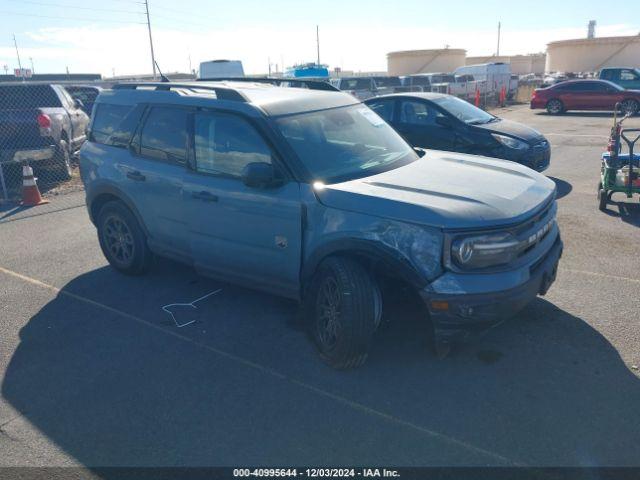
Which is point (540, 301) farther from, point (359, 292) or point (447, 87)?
point (447, 87)

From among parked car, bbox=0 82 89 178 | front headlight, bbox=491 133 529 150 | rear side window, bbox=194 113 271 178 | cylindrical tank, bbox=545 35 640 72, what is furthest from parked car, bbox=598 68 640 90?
cylindrical tank, bbox=545 35 640 72

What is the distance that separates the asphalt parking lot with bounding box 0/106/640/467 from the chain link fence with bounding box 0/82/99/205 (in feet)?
17.3

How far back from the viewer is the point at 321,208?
393 cm

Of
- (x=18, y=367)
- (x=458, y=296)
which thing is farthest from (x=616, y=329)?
(x=18, y=367)

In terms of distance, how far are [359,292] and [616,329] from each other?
2164mm

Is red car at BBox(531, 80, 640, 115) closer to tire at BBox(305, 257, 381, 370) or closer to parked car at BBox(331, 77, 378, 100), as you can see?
parked car at BBox(331, 77, 378, 100)

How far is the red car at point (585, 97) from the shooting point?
70.9 ft

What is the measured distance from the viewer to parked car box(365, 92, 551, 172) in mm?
9094

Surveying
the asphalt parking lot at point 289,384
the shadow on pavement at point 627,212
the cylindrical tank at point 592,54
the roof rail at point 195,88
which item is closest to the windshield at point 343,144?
the roof rail at point 195,88

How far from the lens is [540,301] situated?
487 cm

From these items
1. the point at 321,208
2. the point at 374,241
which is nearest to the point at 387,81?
the point at 321,208

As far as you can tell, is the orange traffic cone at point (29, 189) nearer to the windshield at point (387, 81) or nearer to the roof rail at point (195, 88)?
the roof rail at point (195, 88)

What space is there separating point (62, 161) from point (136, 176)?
6.75 metres

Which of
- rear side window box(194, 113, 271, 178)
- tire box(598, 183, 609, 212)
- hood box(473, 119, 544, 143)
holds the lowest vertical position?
tire box(598, 183, 609, 212)
